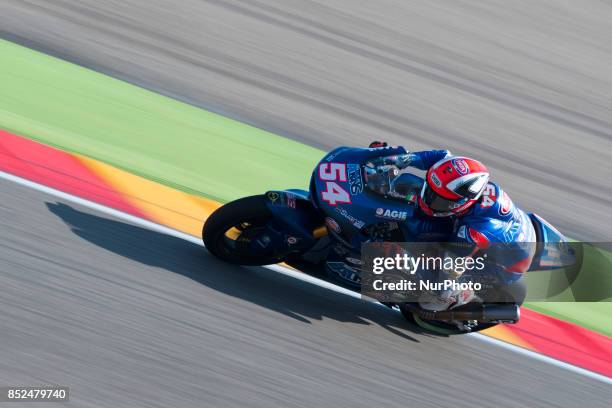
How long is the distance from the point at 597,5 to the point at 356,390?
9.51 m

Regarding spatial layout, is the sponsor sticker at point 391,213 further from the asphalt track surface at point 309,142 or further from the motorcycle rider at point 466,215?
the asphalt track surface at point 309,142

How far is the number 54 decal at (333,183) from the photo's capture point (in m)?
6.22

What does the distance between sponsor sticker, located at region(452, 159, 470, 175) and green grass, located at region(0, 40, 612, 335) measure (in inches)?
82.0

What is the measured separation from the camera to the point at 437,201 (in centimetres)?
594

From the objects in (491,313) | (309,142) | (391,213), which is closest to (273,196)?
(391,213)

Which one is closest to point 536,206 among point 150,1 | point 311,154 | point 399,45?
point 311,154


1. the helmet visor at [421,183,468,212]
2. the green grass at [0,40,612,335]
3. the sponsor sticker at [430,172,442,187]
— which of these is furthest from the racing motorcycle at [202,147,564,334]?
the green grass at [0,40,612,335]

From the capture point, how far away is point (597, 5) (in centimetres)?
1352

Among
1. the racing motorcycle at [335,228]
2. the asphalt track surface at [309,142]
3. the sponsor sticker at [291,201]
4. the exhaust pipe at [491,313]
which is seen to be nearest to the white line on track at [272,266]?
the asphalt track surface at [309,142]

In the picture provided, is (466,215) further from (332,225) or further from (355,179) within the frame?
(332,225)

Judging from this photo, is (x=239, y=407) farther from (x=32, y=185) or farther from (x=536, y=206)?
(x=536, y=206)

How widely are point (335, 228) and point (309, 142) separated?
315cm

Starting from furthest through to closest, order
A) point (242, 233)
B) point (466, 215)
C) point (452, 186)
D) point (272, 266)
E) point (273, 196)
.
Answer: point (272, 266) → point (242, 233) → point (273, 196) → point (466, 215) → point (452, 186)

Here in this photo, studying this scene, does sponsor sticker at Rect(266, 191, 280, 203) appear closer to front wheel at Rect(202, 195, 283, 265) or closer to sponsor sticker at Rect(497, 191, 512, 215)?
front wheel at Rect(202, 195, 283, 265)
